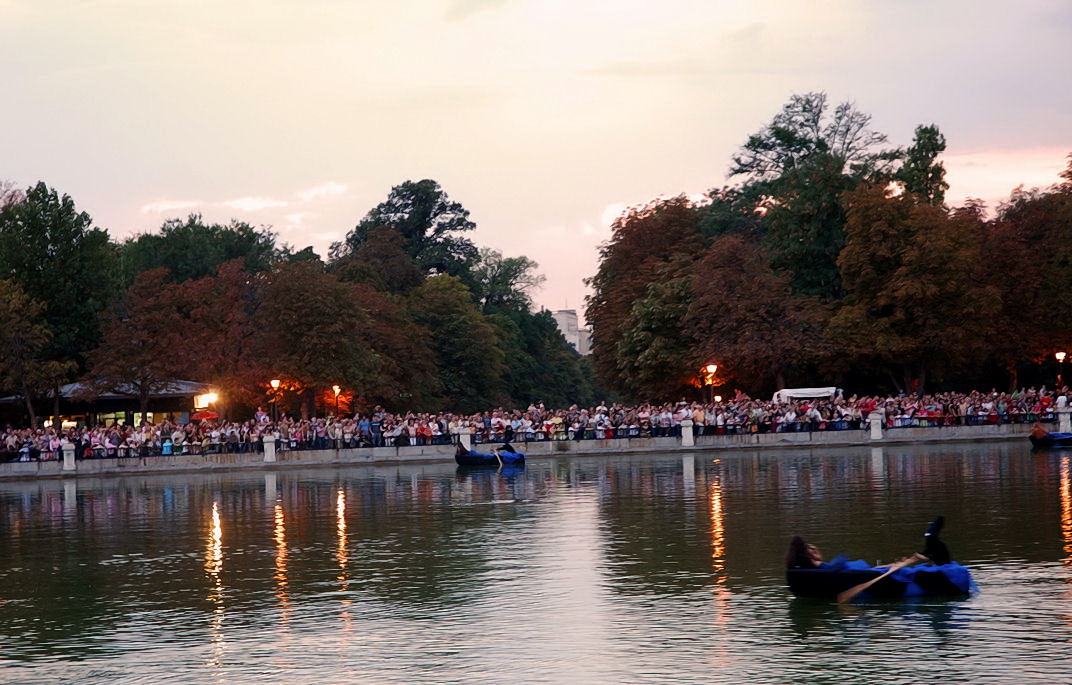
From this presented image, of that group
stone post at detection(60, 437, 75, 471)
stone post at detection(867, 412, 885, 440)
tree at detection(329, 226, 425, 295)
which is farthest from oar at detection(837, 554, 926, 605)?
tree at detection(329, 226, 425, 295)

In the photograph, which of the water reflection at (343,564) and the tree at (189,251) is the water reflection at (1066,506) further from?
the tree at (189,251)

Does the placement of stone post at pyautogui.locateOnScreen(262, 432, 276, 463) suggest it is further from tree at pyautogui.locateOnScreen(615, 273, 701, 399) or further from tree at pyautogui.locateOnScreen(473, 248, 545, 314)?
tree at pyautogui.locateOnScreen(473, 248, 545, 314)

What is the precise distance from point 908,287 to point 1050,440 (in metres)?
17.7

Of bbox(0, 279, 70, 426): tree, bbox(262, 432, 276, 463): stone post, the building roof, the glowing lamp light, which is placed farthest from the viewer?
the glowing lamp light

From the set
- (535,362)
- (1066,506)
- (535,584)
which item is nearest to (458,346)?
(535,362)

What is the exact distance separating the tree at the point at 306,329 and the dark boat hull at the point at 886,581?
4930 centimetres

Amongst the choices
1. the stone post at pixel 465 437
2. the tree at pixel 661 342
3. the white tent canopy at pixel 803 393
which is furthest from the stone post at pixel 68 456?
the white tent canopy at pixel 803 393

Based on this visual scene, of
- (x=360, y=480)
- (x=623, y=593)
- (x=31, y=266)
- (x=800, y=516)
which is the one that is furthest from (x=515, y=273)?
(x=623, y=593)

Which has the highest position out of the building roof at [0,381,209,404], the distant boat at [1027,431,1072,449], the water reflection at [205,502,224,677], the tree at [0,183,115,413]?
the tree at [0,183,115,413]

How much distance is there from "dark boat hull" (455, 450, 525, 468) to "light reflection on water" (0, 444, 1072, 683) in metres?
8.35

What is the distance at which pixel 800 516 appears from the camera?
2723 cm

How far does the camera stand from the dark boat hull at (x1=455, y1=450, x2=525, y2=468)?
1825 inches

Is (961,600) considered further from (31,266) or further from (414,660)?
(31,266)

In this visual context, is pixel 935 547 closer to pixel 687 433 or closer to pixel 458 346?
pixel 687 433
